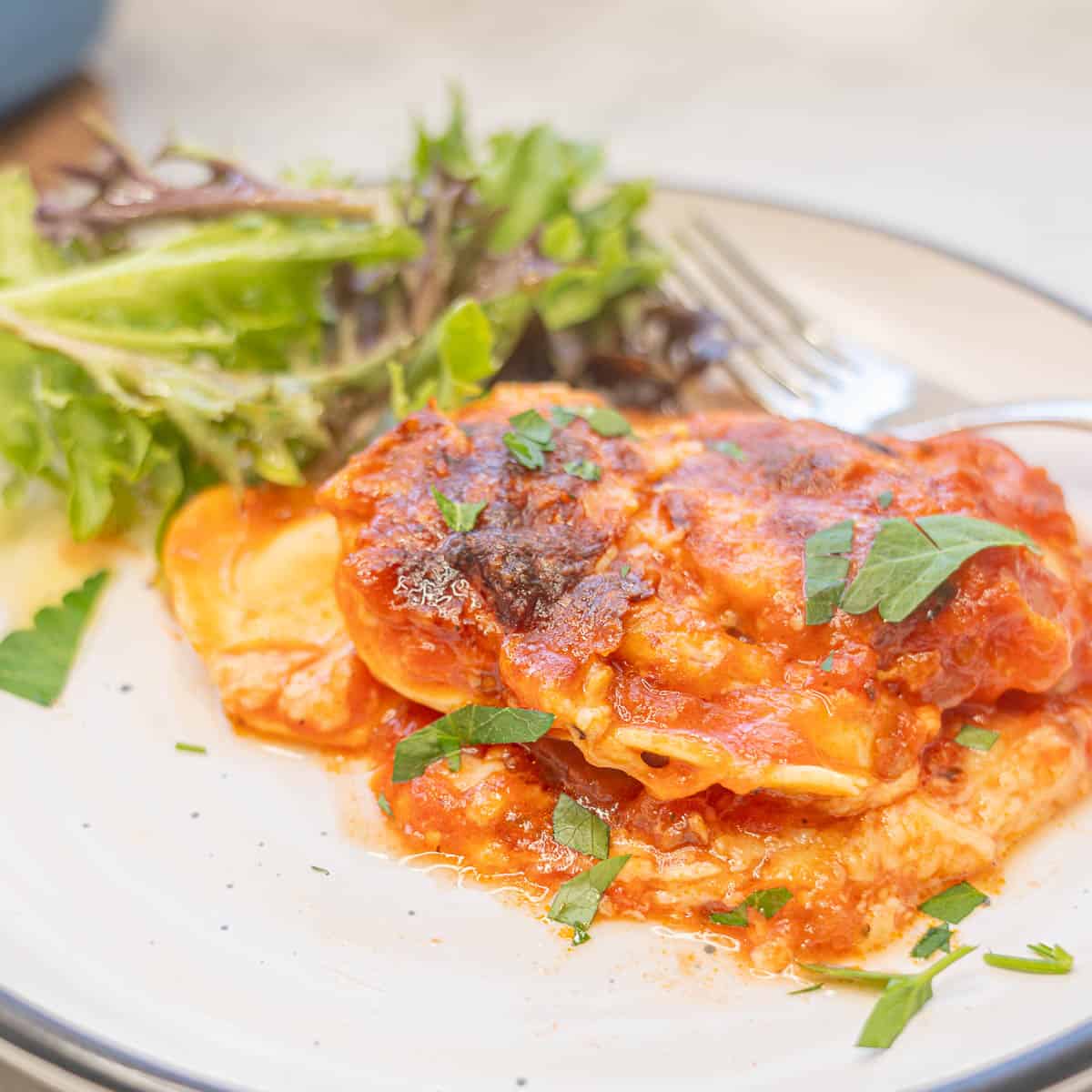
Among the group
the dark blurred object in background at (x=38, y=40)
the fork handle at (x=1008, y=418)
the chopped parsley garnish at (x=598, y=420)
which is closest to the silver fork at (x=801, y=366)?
the fork handle at (x=1008, y=418)

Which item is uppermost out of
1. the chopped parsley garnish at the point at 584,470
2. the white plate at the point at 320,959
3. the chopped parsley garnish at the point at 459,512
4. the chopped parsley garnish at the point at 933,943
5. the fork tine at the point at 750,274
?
the chopped parsley garnish at the point at 584,470

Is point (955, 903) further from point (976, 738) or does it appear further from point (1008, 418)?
point (1008, 418)

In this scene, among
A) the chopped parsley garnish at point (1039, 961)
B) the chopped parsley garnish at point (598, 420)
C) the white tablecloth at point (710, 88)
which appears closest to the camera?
the chopped parsley garnish at point (1039, 961)

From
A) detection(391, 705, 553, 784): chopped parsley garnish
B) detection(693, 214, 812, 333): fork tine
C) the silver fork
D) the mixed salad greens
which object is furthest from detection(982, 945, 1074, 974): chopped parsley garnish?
detection(693, 214, 812, 333): fork tine

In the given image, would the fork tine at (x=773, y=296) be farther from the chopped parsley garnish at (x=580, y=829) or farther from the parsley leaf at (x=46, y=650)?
the parsley leaf at (x=46, y=650)

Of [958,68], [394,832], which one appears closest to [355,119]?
[958,68]

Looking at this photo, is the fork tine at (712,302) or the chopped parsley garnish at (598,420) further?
the fork tine at (712,302)

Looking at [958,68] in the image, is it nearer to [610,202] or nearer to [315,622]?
[610,202]
